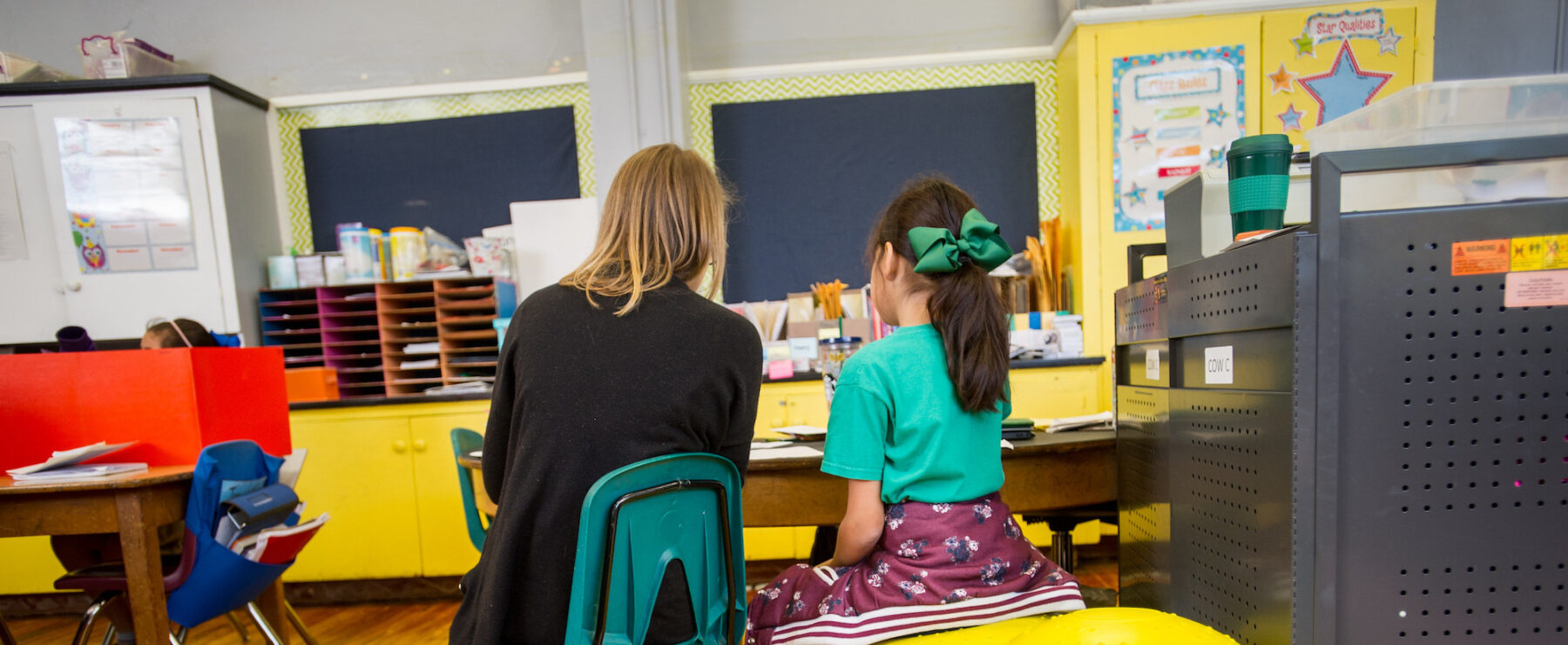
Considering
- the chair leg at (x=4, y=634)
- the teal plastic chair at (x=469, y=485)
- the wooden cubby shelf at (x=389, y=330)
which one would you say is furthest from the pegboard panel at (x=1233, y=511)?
the chair leg at (x=4, y=634)

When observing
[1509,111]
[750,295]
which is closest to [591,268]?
[1509,111]

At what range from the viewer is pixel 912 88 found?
352 cm

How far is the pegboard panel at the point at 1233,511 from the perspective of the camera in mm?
953

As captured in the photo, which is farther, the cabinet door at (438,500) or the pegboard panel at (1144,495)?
the cabinet door at (438,500)

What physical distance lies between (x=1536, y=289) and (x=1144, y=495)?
2.19 ft

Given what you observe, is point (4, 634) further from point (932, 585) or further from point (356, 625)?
point (932, 585)

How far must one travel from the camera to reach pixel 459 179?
360 cm

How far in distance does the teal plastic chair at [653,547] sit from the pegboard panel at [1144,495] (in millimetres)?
792

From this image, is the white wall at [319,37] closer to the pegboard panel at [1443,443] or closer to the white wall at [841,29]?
the white wall at [841,29]

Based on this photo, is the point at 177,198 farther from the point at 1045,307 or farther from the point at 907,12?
the point at 1045,307

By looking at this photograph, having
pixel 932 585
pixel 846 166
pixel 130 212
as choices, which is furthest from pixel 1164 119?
pixel 130 212

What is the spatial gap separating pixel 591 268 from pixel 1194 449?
1046 mm

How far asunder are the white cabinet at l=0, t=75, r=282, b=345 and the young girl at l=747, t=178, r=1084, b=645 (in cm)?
341

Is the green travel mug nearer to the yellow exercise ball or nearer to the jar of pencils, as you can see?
the yellow exercise ball
